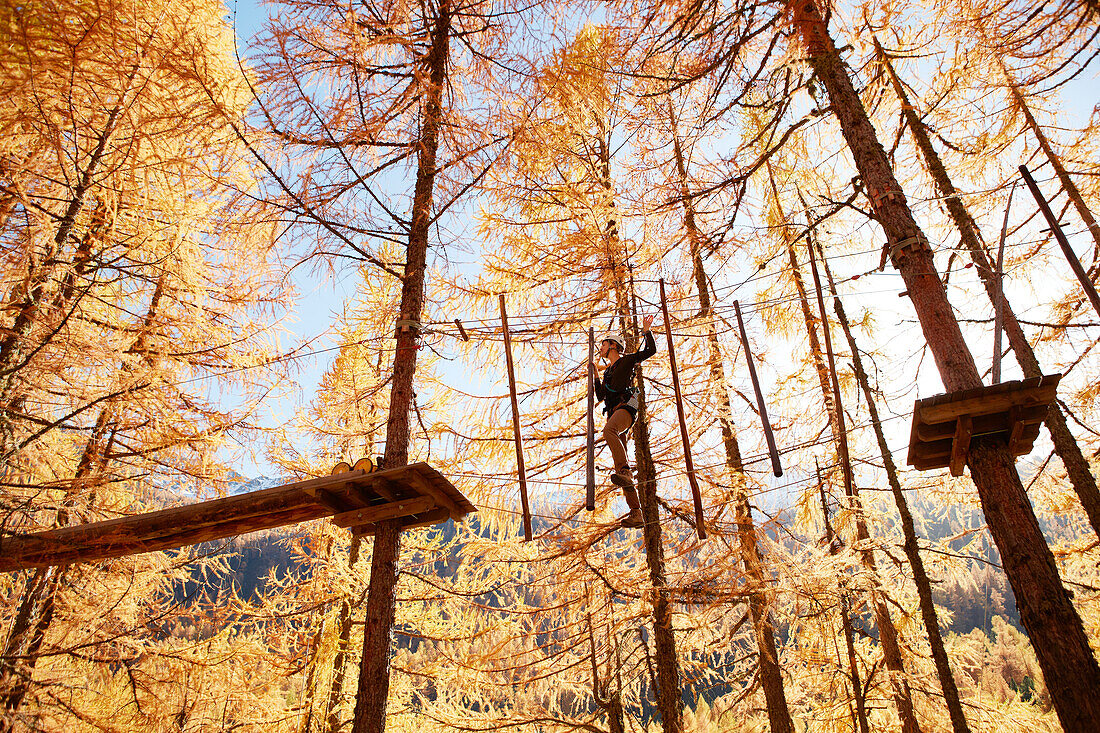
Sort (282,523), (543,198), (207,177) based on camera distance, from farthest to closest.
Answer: (543,198)
(207,177)
(282,523)

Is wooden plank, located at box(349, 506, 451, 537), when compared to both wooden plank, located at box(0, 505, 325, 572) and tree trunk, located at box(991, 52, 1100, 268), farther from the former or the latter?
tree trunk, located at box(991, 52, 1100, 268)

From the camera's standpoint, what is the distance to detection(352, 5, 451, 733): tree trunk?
5340 millimetres

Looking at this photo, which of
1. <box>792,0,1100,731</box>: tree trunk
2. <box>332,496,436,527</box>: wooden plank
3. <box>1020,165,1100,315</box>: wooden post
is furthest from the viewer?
<box>332,496,436,527</box>: wooden plank

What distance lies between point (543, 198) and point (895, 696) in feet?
32.8

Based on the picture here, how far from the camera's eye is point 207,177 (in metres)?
6.50

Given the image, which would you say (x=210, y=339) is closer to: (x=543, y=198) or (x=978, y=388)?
(x=543, y=198)

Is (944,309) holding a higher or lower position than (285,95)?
lower

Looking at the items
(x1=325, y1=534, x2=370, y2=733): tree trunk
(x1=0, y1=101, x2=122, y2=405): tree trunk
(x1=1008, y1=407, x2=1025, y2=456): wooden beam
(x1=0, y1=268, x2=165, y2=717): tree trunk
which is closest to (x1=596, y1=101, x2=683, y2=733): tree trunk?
(x1=1008, y1=407, x2=1025, y2=456): wooden beam

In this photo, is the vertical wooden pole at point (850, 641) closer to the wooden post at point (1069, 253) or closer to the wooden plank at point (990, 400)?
the wooden plank at point (990, 400)

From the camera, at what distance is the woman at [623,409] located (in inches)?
254

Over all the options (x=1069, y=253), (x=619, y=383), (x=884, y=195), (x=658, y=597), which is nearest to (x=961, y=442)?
(x=1069, y=253)

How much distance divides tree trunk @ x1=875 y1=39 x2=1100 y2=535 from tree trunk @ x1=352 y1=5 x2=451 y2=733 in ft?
19.4

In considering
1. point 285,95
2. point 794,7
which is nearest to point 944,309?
point 794,7

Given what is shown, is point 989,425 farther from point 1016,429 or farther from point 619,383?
point 619,383
